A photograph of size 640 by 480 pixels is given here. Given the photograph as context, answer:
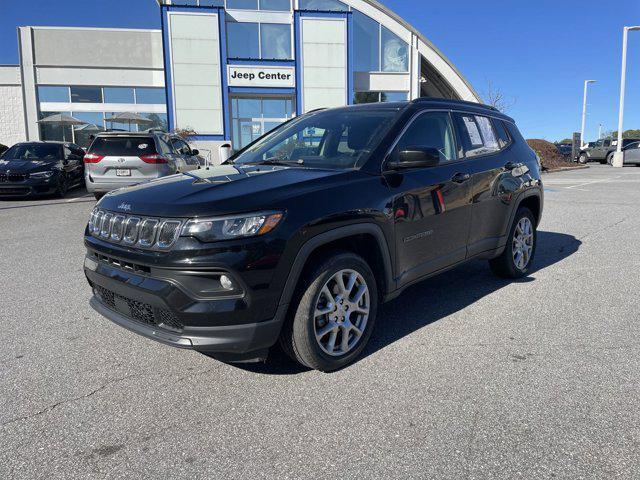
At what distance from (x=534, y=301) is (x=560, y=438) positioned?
2354 mm

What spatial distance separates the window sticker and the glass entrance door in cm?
2291

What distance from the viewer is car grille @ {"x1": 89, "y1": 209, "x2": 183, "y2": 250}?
278 cm

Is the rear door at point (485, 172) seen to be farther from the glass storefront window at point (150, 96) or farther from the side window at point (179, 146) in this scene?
the glass storefront window at point (150, 96)

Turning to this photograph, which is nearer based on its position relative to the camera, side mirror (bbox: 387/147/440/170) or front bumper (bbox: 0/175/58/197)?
side mirror (bbox: 387/147/440/170)

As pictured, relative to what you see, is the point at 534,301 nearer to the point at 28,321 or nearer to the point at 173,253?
the point at 173,253

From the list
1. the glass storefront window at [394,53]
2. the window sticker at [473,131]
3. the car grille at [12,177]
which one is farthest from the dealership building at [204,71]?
the window sticker at [473,131]

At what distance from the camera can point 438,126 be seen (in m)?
4.28

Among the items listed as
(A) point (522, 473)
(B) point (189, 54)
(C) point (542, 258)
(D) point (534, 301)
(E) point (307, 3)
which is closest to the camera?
(A) point (522, 473)

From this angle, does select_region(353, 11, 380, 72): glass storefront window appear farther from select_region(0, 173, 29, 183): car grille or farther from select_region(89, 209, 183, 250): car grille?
select_region(89, 209, 183, 250): car grille

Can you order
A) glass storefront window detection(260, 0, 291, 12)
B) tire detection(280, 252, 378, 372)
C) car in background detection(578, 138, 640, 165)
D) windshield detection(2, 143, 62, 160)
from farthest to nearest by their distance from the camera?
car in background detection(578, 138, 640, 165) < glass storefront window detection(260, 0, 291, 12) < windshield detection(2, 143, 62, 160) < tire detection(280, 252, 378, 372)

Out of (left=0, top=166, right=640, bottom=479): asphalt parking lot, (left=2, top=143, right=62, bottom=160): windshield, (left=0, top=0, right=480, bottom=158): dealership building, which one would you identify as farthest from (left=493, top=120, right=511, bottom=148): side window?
(left=0, top=0, right=480, bottom=158): dealership building

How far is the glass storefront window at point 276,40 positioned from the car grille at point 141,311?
25691 mm

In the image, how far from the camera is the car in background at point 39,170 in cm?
1278

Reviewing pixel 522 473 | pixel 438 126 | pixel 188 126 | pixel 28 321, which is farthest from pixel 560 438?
pixel 188 126
